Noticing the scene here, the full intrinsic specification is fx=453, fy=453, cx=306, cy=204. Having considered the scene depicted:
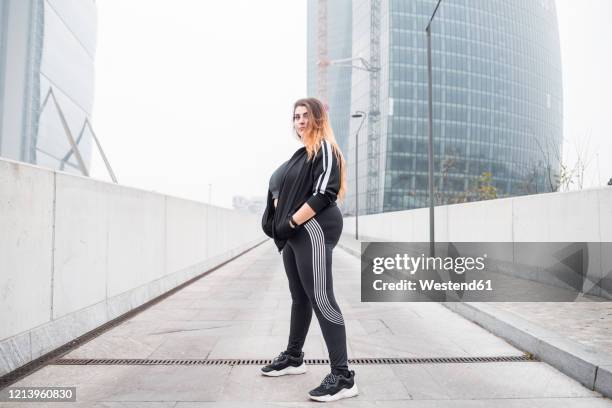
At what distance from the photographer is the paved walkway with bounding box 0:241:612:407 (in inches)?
117

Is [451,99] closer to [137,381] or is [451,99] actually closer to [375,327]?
[375,327]

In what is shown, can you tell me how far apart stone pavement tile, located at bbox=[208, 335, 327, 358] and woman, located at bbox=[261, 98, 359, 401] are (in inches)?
42.0

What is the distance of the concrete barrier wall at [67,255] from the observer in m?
3.45

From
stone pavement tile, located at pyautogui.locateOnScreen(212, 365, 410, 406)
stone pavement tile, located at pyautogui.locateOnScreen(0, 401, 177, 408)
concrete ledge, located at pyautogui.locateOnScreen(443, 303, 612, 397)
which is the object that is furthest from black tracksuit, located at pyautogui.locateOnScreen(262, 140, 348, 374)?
concrete ledge, located at pyautogui.locateOnScreen(443, 303, 612, 397)

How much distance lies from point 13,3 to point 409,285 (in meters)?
50.0

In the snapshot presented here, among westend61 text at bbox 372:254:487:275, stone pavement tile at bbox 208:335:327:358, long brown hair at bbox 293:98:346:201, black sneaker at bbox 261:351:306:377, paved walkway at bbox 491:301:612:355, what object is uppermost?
long brown hair at bbox 293:98:346:201

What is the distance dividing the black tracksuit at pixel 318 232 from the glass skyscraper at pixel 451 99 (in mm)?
73253

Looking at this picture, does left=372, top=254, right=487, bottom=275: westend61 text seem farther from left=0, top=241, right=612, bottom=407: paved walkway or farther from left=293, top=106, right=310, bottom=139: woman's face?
left=293, top=106, right=310, bottom=139: woman's face

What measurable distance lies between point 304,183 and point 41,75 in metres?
52.9

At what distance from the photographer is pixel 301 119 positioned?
10.6 feet

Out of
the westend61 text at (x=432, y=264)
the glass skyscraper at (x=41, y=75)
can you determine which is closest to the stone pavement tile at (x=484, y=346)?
the westend61 text at (x=432, y=264)

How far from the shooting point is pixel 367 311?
618cm

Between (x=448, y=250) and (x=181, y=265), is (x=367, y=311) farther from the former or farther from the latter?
(x=448, y=250)

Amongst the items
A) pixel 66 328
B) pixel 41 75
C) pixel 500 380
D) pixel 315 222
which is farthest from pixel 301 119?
pixel 41 75
